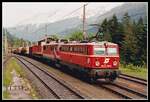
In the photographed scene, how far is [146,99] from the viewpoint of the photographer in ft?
59.0

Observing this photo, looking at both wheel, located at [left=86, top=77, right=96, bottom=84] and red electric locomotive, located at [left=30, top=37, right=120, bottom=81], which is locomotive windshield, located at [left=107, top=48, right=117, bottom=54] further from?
wheel, located at [left=86, top=77, right=96, bottom=84]

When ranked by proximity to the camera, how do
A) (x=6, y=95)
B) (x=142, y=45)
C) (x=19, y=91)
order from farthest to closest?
1. (x=142, y=45)
2. (x=19, y=91)
3. (x=6, y=95)

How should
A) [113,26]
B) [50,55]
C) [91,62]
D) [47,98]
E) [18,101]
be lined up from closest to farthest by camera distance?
[18,101] → [47,98] → [91,62] → [50,55] → [113,26]

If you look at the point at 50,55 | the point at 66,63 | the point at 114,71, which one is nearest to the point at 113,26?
the point at 50,55

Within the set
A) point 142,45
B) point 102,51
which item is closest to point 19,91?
point 102,51

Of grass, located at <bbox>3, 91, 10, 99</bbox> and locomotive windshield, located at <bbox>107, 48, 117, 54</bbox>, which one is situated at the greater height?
locomotive windshield, located at <bbox>107, 48, 117, 54</bbox>

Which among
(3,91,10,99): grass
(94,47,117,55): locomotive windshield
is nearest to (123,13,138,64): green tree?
(94,47,117,55): locomotive windshield

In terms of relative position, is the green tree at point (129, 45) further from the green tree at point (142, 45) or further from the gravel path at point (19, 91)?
the gravel path at point (19, 91)

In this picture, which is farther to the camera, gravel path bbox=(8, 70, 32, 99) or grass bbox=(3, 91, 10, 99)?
gravel path bbox=(8, 70, 32, 99)

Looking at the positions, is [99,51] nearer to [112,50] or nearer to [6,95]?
[112,50]

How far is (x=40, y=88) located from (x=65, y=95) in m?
3.47

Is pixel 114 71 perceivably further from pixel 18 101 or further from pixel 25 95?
pixel 18 101

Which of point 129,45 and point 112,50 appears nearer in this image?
point 112,50

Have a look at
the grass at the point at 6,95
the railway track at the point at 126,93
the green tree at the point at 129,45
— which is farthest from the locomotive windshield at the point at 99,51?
the green tree at the point at 129,45
